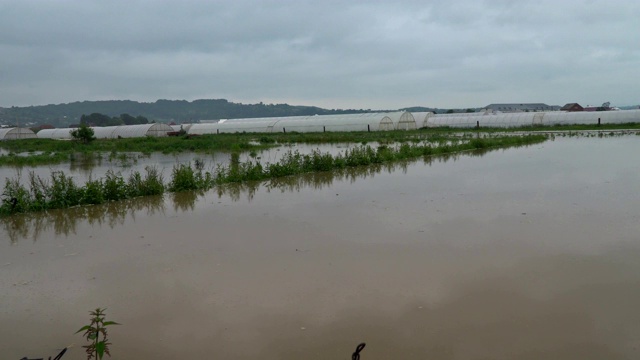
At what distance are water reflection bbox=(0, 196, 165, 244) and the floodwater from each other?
0.13 feet

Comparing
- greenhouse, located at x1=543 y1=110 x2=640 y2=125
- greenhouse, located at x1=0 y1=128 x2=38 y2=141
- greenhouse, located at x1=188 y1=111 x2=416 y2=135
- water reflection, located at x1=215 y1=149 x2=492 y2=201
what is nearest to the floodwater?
water reflection, located at x1=215 y1=149 x2=492 y2=201

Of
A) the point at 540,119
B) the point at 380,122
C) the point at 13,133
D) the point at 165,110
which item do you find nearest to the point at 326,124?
the point at 380,122

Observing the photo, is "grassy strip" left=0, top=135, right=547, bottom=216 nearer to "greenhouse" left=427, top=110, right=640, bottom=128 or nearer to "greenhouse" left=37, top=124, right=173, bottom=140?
"greenhouse" left=427, top=110, right=640, bottom=128

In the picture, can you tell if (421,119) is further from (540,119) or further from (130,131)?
(130,131)

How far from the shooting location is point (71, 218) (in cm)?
798

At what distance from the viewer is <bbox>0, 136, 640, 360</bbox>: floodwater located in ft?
11.5

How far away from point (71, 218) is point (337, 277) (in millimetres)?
5488

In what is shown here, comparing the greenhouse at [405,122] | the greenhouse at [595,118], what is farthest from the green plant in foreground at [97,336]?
the greenhouse at [595,118]

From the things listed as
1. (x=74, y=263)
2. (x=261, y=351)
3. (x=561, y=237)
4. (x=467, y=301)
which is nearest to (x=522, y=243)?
(x=561, y=237)

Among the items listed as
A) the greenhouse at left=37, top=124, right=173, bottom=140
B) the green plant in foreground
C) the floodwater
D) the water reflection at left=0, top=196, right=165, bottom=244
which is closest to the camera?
the green plant in foreground

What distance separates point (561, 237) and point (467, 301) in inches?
97.2

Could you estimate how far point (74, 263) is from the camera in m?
5.52

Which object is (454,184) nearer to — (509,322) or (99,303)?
(509,322)

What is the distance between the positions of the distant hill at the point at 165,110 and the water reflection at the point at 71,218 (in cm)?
11838
